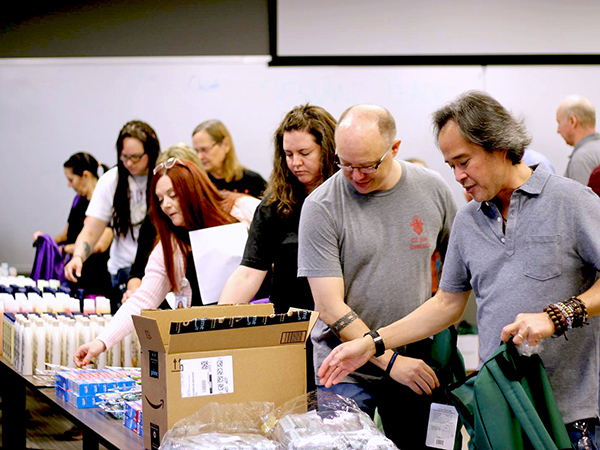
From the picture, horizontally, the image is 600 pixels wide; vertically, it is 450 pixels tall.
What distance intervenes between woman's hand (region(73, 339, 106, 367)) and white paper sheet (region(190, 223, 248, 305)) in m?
0.42

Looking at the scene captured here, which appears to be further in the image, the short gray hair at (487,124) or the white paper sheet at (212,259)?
the white paper sheet at (212,259)

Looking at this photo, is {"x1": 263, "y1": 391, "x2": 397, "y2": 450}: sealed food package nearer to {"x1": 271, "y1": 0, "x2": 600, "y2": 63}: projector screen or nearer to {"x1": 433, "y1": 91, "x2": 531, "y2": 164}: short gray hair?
{"x1": 433, "y1": 91, "x2": 531, "y2": 164}: short gray hair

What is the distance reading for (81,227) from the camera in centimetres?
532

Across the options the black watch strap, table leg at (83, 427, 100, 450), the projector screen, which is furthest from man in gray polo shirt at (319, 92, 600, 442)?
the projector screen

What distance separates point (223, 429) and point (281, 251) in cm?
97

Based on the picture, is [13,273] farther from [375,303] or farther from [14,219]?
[375,303]

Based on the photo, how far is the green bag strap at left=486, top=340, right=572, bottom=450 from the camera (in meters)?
1.60

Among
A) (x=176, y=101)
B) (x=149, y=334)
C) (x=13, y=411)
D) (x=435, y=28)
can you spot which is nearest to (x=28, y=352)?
(x=13, y=411)

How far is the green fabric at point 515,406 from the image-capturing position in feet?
5.27

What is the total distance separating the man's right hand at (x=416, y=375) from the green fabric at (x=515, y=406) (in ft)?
1.52

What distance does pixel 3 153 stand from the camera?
591 centimetres

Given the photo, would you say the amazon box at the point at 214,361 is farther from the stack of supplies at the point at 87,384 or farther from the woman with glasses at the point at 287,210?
the woman with glasses at the point at 287,210

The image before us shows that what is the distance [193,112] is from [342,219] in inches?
157

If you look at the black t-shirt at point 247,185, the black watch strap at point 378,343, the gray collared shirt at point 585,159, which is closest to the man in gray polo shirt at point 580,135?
the gray collared shirt at point 585,159
